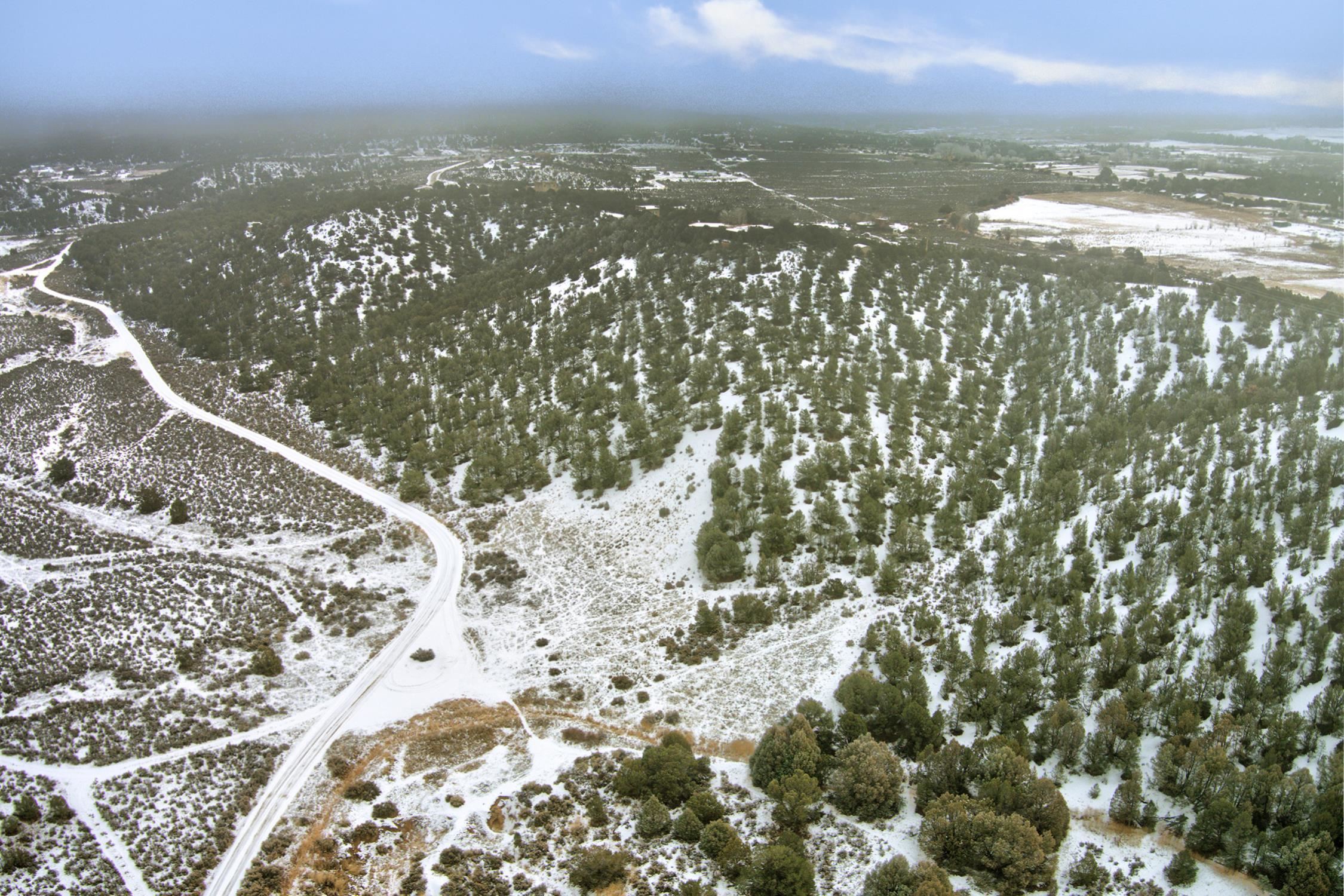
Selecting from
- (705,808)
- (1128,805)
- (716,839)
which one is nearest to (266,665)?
(705,808)

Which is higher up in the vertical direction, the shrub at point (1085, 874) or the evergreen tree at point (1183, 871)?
the evergreen tree at point (1183, 871)

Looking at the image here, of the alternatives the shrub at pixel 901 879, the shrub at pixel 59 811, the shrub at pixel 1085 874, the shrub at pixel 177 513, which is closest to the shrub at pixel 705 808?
the shrub at pixel 901 879

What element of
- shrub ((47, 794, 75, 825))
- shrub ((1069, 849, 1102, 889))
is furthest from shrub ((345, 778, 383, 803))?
shrub ((1069, 849, 1102, 889))

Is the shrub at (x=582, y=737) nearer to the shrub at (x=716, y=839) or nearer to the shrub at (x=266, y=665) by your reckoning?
the shrub at (x=716, y=839)

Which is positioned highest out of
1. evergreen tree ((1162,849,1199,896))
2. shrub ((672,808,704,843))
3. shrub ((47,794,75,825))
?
evergreen tree ((1162,849,1199,896))

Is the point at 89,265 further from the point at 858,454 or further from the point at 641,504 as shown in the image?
the point at 858,454

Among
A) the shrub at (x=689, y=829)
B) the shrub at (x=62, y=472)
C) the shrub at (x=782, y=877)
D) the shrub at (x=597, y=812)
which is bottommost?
the shrub at (x=597, y=812)

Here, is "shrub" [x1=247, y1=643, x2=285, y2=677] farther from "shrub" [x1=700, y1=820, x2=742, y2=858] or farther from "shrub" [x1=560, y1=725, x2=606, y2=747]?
"shrub" [x1=700, y1=820, x2=742, y2=858]
